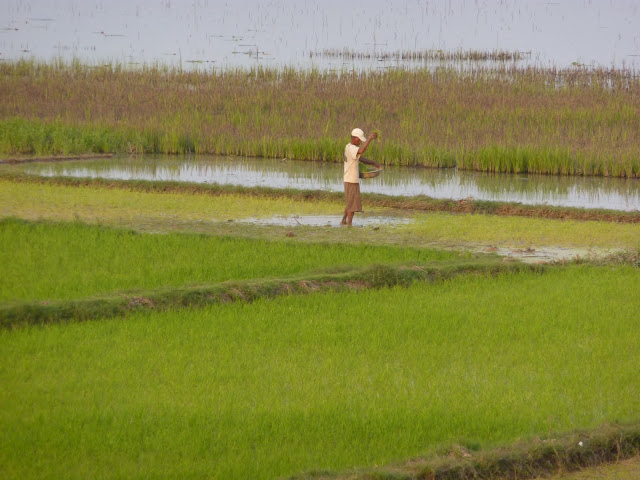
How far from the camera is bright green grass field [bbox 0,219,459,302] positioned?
6.66 meters

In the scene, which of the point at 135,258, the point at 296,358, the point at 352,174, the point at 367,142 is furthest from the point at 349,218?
the point at 296,358

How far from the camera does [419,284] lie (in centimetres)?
707

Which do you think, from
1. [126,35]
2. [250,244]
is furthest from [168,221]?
[126,35]

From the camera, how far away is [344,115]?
18.8m

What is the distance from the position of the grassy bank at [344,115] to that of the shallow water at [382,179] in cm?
52

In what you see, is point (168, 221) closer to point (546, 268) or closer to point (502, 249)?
point (502, 249)

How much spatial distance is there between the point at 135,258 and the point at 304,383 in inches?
129

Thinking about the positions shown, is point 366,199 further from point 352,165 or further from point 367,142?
point 367,142

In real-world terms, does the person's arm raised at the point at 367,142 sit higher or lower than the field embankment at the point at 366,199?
higher

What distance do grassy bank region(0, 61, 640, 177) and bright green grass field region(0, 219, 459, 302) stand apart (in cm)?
745

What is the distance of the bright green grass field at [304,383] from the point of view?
3.86 metres

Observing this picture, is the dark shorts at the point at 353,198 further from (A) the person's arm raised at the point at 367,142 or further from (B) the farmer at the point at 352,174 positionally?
(A) the person's arm raised at the point at 367,142

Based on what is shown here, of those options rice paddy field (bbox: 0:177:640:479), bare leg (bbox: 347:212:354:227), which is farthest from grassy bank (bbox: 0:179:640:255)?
rice paddy field (bbox: 0:177:640:479)

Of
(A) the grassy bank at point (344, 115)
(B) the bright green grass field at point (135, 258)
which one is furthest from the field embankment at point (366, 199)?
(A) the grassy bank at point (344, 115)
